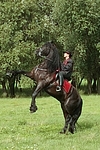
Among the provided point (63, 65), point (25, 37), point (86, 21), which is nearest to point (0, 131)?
point (63, 65)

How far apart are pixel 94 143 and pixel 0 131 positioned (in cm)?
415

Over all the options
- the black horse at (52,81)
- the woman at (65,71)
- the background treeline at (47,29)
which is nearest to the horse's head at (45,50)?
the black horse at (52,81)

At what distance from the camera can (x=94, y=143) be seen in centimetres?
1134

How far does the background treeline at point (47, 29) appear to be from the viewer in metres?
37.2

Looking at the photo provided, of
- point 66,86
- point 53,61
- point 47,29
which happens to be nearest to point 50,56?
point 53,61

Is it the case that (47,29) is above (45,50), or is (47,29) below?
below

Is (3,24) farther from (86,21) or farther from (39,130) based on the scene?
(39,130)

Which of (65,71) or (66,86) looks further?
(66,86)

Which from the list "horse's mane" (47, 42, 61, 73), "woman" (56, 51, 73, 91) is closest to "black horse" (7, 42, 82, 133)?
"horse's mane" (47, 42, 61, 73)

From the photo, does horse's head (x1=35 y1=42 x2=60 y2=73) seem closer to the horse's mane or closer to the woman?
the horse's mane

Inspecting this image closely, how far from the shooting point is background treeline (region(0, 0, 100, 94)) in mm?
37219

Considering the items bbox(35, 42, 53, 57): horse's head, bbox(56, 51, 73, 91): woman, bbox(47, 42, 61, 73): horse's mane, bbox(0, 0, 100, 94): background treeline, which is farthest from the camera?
bbox(0, 0, 100, 94): background treeline

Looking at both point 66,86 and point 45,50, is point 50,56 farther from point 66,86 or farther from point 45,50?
point 66,86

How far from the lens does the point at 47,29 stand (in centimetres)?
3969
